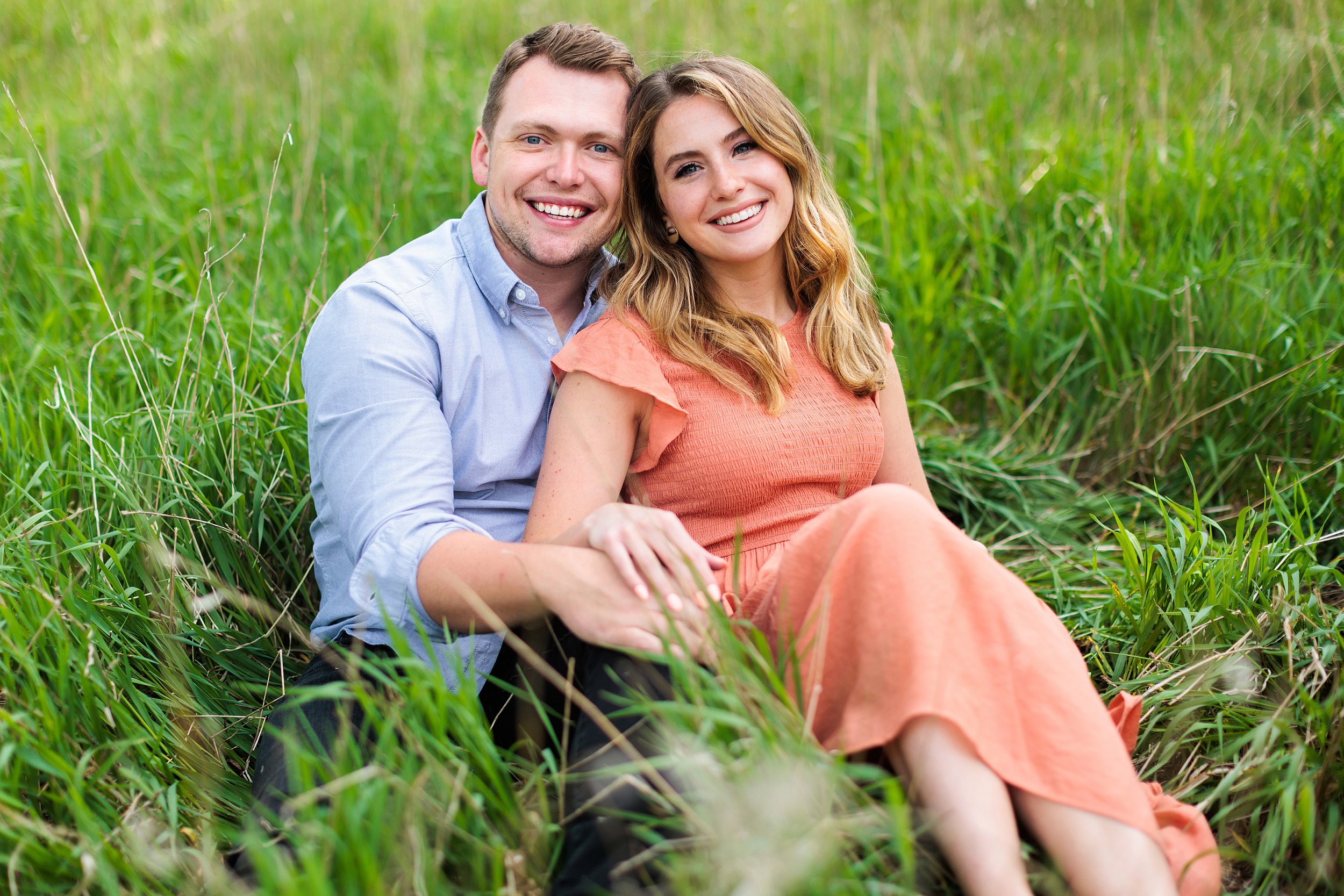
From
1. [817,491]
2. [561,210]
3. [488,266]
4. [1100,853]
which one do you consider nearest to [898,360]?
[817,491]

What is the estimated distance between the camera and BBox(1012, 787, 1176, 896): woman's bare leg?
1434 millimetres

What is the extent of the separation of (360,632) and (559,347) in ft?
2.57

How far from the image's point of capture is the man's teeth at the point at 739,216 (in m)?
2.27

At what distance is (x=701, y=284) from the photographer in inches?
93.6

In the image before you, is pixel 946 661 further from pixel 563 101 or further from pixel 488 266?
pixel 563 101

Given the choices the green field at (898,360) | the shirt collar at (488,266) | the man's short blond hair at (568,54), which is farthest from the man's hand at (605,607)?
the man's short blond hair at (568,54)

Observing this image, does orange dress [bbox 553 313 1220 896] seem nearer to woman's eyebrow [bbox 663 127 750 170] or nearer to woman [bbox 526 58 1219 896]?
woman [bbox 526 58 1219 896]

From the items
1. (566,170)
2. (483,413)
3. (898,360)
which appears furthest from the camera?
(898,360)

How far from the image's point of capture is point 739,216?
2.27 m

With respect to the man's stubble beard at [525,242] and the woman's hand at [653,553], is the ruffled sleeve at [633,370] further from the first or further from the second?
the woman's hand at [653,553]

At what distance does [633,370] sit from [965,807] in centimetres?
109

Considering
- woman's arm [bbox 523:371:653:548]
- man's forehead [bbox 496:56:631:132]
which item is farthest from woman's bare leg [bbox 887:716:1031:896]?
man's forehead [bbox 496:56:631:132]

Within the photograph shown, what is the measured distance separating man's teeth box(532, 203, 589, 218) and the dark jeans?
3.37ft

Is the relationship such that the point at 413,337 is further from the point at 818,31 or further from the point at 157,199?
the point at 818,31
